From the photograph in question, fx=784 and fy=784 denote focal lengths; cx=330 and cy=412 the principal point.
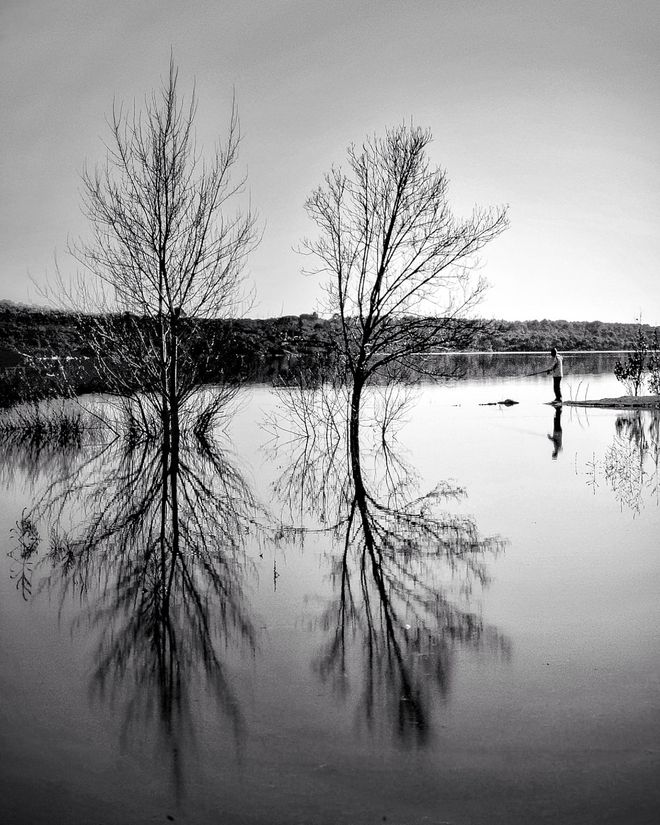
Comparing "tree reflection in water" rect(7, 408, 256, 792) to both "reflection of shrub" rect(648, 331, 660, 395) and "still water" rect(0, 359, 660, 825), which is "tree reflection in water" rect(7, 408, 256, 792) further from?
"reflection of shrub" rect(648, 331, 660, 395)

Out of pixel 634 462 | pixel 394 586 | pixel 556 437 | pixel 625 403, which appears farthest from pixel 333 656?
pixel 625 403

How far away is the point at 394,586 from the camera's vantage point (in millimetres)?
6680

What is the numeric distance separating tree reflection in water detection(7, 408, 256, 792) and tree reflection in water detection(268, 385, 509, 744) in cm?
74

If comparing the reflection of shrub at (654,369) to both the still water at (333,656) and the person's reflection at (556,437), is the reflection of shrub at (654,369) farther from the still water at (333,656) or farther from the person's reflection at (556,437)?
the still water at (333,656)

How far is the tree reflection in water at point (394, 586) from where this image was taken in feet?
15.2

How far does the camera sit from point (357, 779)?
3619 millimetres

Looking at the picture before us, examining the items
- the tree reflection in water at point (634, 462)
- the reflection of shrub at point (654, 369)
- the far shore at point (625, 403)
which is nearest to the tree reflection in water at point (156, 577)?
the tree reflection in water at point (634, 462)

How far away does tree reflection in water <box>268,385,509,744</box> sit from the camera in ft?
15.2

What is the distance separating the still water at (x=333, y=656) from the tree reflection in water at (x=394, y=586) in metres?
0.03

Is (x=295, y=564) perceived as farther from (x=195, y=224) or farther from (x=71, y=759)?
(x=195, y=224)

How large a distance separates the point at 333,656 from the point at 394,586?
1638 millimetres

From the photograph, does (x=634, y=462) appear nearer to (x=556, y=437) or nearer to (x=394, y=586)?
(x=556, y=437)

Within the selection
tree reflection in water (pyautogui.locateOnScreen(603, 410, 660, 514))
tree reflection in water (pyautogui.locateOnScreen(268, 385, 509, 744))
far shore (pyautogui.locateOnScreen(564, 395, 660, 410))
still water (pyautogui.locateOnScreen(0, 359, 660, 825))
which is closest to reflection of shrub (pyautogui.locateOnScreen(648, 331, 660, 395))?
far shore (pyautogui.locateOnScreen(564, 395, 660, 410))

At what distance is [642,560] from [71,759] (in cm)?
560
